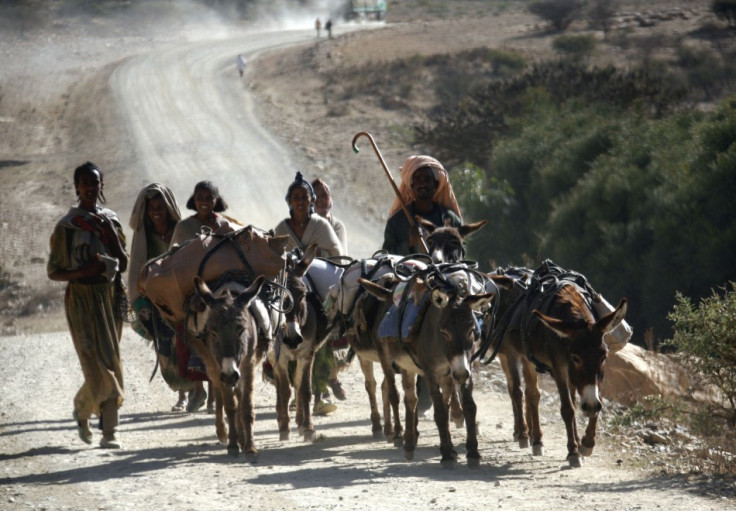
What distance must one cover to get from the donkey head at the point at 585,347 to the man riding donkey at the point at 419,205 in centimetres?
257

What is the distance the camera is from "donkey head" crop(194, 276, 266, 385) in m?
8.60

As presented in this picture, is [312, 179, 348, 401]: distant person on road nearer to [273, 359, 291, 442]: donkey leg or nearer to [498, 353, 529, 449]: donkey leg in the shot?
[273, 359, 291, 442]: donkey leg

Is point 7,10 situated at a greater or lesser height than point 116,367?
greater

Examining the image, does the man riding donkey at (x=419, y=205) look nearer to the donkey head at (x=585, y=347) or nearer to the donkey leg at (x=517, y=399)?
the donkey leg at (x=517, y=399)

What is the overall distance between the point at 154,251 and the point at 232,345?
2468 millimetres

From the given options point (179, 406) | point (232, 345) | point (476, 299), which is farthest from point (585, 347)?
point (179, 406)

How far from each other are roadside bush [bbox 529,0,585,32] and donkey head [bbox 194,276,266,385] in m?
60.9

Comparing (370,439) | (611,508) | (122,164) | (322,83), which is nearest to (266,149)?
(122,164)

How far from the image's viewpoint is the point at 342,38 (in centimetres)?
6372

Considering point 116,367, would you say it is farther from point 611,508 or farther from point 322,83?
point 322,83

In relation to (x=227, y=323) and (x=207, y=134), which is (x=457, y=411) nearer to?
(x=227, y=323)

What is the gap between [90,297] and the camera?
31.8ft

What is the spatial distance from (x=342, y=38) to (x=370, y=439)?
2165 inches

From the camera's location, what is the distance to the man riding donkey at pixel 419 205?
11156mm
